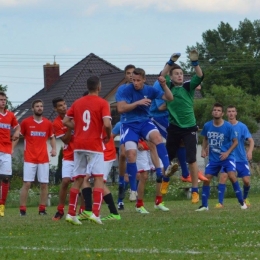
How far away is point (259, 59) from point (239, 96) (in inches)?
1434

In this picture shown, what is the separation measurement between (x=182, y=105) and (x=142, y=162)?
8.24 ft

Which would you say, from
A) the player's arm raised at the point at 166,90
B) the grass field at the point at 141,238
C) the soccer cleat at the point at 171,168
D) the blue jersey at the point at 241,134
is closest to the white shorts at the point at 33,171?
the soccer cleat at the point at 171,168

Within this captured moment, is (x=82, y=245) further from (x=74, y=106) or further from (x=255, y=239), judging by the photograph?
(x=74, y=106)

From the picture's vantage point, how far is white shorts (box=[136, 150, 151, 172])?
1607 cm

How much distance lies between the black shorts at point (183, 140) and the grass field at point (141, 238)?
1.69 meters

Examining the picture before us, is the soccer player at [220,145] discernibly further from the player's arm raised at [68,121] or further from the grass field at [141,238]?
the player's arm raised at [68,121]

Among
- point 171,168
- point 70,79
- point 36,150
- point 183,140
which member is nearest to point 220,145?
point 183,140

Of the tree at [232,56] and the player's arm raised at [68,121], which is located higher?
the tree at [232,56]

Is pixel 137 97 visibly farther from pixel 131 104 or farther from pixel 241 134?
pixel 241 134

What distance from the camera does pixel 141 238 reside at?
959cm

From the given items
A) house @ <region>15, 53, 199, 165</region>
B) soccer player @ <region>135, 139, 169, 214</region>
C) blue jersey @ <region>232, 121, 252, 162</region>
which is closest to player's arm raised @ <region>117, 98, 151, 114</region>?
soccer player @ <region>135, 139, 169, 214</region>

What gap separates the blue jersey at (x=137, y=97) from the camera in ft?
44.6

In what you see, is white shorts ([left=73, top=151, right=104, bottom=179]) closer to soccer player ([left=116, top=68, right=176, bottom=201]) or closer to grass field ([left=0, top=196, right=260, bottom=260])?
grass field ([left=0, top=196, right=260, bottom=260])

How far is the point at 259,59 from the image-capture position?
98.1m
